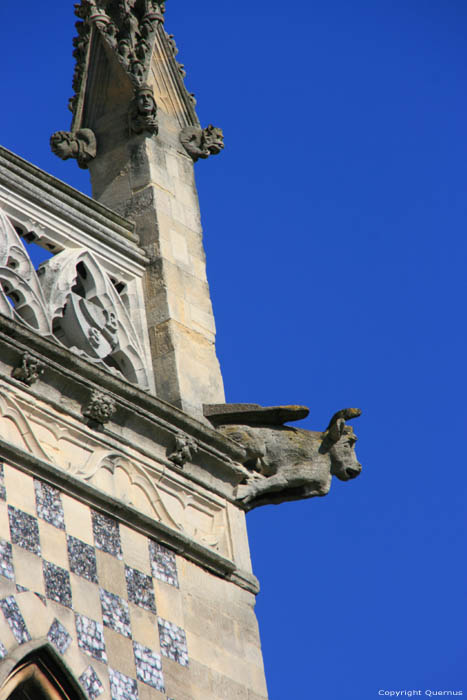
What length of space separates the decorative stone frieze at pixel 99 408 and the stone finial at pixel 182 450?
0.63 m

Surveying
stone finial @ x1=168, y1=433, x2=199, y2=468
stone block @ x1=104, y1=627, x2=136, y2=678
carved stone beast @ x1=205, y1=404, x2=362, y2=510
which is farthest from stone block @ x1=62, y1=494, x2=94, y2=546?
carved stone beast @ x1=205, y1=404, x2=362, y2=510

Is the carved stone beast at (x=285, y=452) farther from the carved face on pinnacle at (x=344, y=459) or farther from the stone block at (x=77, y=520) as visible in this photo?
the stone block at (x=77, y=520)

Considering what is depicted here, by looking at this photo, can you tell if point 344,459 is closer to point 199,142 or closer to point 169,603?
point 169,603

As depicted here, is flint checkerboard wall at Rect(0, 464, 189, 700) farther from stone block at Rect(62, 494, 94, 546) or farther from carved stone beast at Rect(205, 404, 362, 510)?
carved stone beast at Rect(205, 404, 362, 510)

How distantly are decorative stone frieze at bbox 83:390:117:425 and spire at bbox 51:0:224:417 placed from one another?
121cm

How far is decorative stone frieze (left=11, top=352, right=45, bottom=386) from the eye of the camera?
460 inches

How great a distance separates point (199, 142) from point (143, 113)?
63cm

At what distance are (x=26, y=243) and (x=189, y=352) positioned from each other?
1.36 meters

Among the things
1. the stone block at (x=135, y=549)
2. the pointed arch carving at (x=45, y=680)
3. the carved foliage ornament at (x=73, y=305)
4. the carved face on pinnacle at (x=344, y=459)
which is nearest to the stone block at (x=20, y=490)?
the stone block at (x=135, y=549)

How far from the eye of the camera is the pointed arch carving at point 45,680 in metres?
10.9

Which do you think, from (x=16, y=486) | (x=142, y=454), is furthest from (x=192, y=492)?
(x=16, y=486)

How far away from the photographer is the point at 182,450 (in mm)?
12578

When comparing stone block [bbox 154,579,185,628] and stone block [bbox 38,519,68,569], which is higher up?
stone block [bbox 154,579,185,628]

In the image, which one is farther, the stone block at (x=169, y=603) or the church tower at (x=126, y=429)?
the stone block at (x=169, y=603)
